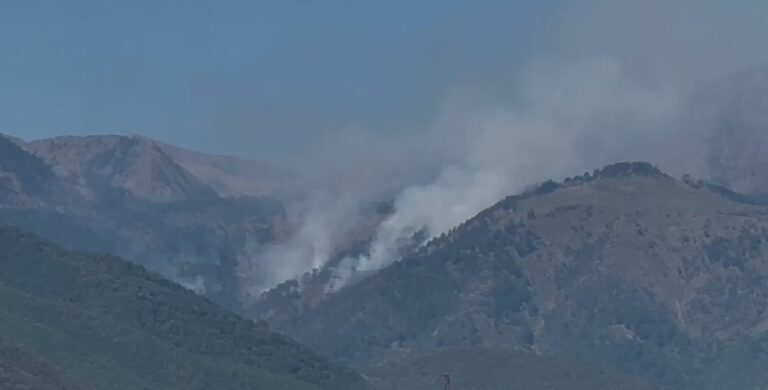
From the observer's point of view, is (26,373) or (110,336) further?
(110,336)

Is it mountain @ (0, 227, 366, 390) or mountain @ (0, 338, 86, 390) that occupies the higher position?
mountain @ (0, 227, 366, 390)

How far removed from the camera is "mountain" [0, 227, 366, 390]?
16100cm

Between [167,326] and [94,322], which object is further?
[167,326]

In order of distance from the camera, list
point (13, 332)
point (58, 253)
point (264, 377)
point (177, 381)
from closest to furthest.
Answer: point (13, 332) < point (177, 381) < point (264, 377) < point (58, 253)

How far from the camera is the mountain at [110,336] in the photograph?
161m

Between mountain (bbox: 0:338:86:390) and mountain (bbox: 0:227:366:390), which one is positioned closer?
mountain (bbox: 0:338:86:390)

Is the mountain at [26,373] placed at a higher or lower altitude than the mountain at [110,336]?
lower

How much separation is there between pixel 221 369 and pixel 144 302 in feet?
60.1

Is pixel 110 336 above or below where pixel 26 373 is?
above

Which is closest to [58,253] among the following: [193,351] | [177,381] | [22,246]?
[22,246]

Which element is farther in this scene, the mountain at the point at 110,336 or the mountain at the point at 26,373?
the mountain at the point at 110,336

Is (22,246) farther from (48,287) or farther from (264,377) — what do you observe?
(264,377)

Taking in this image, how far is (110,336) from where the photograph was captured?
172375 mm

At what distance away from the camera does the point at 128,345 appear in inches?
6836
